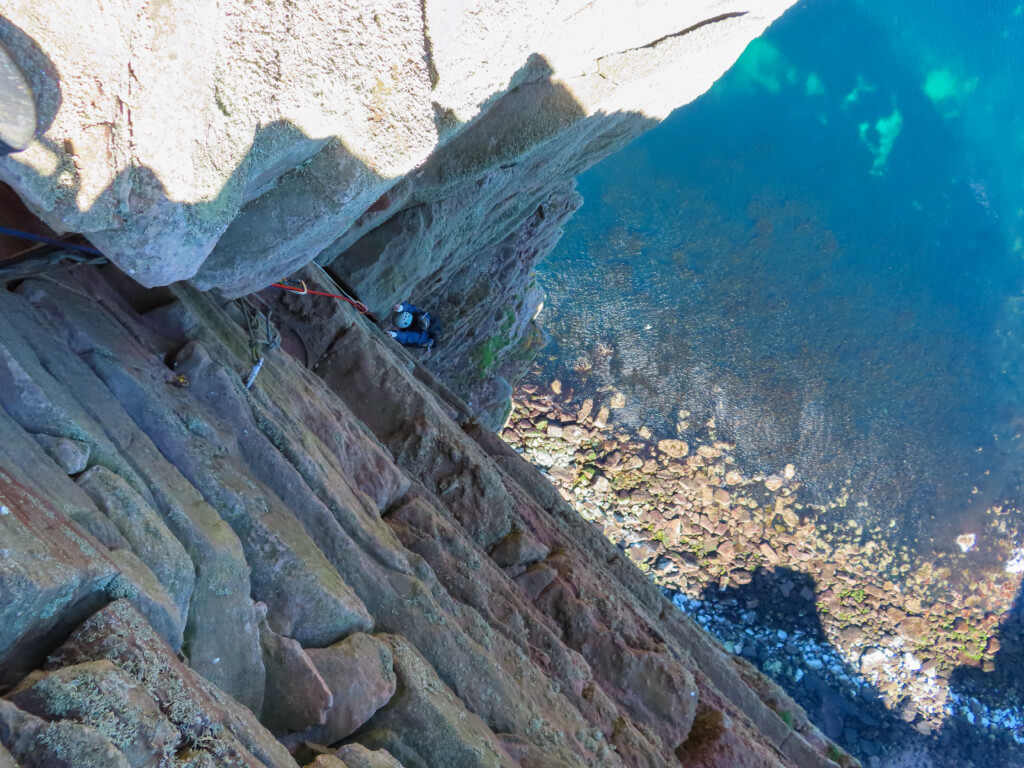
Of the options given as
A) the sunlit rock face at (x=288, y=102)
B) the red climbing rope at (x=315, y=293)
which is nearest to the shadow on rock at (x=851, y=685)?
the red climbing rope at (x=315, y=293)

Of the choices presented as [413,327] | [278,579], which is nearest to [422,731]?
[278,579]

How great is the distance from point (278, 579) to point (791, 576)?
18005mm

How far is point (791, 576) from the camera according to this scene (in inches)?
729

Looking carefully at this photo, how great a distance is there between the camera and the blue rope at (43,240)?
311 cm

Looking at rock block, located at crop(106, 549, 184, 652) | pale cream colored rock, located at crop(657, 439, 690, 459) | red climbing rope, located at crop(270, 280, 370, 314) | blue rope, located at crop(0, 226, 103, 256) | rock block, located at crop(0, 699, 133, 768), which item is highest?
pale cream colored rock, located at crop(657, 439, 690, 459)

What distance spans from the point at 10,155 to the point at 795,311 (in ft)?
83.1

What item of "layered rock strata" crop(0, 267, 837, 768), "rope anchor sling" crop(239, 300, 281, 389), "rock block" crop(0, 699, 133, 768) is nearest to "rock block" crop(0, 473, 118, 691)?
"layered rock strata" crop(0, 267, 837, 768)

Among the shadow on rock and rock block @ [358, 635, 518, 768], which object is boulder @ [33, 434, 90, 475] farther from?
the shadow on rock

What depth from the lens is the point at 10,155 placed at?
2506mm

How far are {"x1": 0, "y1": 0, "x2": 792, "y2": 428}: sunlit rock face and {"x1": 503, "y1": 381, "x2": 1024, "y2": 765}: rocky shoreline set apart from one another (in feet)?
44.1

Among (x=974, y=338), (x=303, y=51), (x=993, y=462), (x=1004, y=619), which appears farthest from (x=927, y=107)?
(x=303, y=51)

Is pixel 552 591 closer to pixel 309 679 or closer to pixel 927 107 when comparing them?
pixel 309 679

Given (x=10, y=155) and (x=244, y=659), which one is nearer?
(x=10, y=155)

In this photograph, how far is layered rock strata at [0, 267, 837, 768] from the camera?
7.87ft
